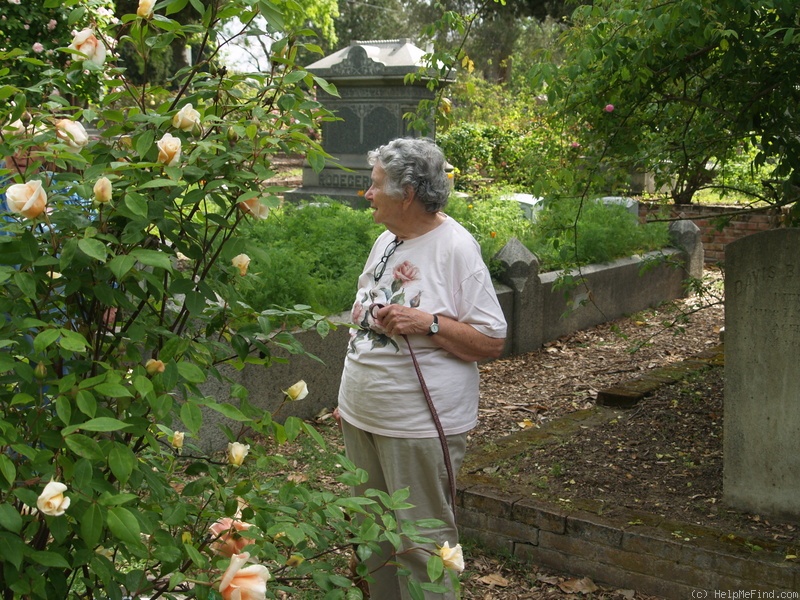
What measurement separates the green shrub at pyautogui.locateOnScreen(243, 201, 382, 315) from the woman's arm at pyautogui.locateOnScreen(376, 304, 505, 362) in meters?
2.43

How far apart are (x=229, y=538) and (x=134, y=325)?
1.64ft

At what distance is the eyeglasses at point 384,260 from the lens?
325 cm

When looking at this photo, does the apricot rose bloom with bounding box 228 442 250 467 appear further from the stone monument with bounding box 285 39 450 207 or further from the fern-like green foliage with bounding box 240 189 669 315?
the stone monument with bounding box 285 39 450 207

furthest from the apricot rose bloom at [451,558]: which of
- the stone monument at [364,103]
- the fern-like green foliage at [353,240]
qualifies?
the stone monument at [364,103]

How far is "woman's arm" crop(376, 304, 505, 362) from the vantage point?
10.0ft

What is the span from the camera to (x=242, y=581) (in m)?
1.77

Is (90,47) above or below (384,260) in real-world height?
above

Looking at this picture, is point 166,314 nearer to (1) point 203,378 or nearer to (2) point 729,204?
(1) point 203,378

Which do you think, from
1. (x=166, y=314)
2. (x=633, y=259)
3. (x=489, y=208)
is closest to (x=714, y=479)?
(x=166, y=314)

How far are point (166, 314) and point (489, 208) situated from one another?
8.11 metres

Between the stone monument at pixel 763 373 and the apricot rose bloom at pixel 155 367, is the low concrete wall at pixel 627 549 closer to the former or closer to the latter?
the stone monument at pixel 763 373

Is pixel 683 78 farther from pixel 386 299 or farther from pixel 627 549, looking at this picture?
pixel 386 299

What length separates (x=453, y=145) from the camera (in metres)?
16.7

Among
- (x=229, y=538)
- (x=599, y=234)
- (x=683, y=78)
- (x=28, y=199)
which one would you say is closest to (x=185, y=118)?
(x=28, y=199)
